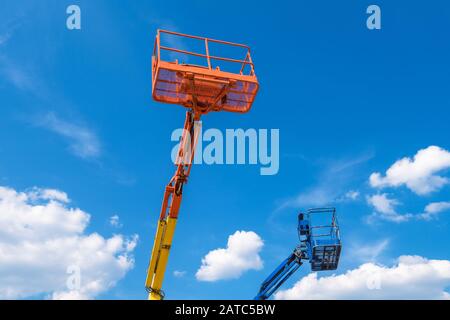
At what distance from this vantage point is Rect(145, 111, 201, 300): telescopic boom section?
15.2 m

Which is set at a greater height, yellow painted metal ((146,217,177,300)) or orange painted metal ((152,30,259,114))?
orange painted metal ((152,30,259,114))

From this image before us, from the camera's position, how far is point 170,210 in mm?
15688

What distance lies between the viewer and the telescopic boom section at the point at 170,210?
49.9 ft

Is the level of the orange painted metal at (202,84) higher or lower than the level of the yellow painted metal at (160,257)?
higher

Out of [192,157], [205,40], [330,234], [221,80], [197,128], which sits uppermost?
[205,40]

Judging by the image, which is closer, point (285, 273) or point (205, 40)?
point (205, 40)

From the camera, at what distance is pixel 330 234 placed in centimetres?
2052
